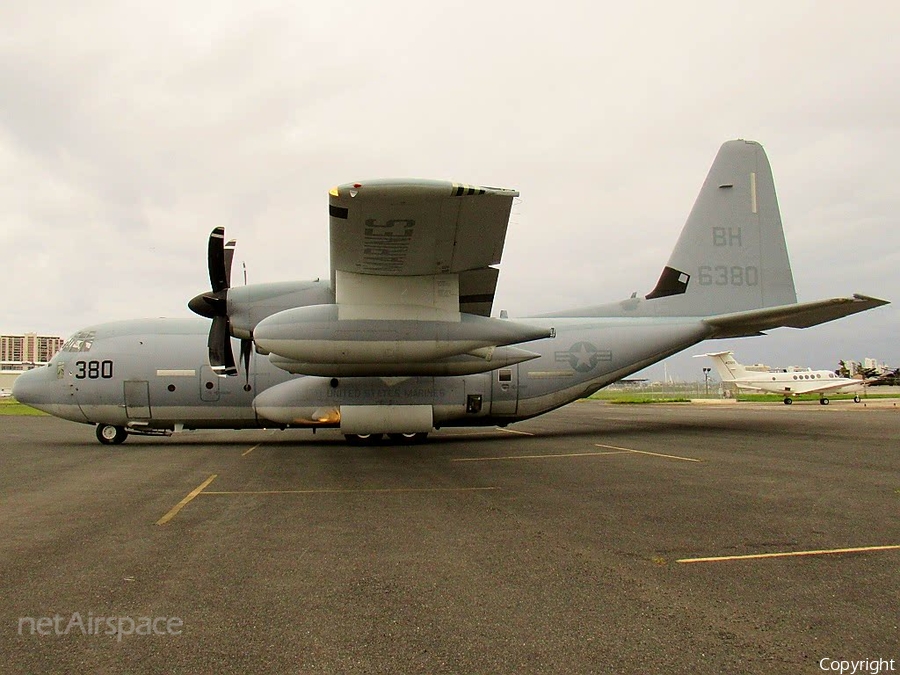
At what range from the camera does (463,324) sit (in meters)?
12.6

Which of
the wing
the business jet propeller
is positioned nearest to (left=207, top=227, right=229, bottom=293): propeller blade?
the business jet propeller

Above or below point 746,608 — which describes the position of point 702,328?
→ above

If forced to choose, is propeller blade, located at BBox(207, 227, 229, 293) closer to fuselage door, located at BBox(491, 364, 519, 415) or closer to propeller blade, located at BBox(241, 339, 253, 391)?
propeller blade, located at BBox(241, 339, 253, 391)

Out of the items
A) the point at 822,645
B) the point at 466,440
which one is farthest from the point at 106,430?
the point at 822,645

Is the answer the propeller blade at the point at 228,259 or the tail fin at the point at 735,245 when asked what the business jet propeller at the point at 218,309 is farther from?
the tail fin at the point at 735,245

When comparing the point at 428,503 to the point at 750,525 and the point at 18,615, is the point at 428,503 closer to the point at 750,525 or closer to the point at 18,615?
the point at 750,525

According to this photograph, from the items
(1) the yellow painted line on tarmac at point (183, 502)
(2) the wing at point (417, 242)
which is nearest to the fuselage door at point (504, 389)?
(2) the wing at point (417, 242)

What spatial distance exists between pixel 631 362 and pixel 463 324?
27.4 feet

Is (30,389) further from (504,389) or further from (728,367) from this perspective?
(728,367)

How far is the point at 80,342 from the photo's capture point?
61.2 ft

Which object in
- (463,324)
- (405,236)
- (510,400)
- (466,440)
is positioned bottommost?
(466,440)

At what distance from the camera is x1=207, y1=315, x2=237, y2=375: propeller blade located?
46.3 feet
